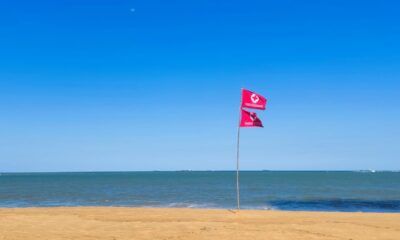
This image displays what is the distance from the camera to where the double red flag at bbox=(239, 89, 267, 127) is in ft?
71.1

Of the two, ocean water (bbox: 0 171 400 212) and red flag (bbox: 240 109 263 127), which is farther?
ocean water (bbox: 0 171 400 212)

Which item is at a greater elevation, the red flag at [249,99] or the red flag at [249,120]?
the red flag at [249,99]

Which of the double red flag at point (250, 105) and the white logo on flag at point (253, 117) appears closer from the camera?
the double red flag at point (250, 105)

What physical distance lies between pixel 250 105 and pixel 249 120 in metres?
0.78

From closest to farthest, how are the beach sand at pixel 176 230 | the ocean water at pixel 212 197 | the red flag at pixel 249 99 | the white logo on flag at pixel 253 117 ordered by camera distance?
the beach sand at pixel 176 230 → the red flag at pixel 249 99 → the white logo on flag at pixel 253 117 → the ocean water at pixel 212 197

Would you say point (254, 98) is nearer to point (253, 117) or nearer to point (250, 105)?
point (250, 105)

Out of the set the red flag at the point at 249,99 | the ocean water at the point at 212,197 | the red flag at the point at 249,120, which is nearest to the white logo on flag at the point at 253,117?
the red flag at the point at 249,120

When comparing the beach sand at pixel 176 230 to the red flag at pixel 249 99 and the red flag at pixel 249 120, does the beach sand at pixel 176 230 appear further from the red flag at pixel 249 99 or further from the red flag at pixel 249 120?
the red flag at pixel 249 99

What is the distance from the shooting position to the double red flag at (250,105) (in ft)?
71.1

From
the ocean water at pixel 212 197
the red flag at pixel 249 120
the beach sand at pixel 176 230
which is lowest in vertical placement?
the ocean water at pixel 212 197

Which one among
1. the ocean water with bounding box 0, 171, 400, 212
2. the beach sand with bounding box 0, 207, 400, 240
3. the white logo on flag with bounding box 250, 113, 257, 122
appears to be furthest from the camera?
the ocean water with bounding box 0, 171, 400, 212

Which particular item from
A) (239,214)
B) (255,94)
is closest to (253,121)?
(255,94)

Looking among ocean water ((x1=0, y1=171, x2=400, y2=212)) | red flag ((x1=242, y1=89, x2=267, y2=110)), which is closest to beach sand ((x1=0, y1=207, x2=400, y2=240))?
red flag ((x1=242, y1=89, x2=267, y2=110))

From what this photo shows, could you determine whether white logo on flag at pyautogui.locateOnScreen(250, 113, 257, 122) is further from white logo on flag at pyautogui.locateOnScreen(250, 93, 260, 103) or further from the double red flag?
white logo on flag at pyautogui.locateOnScreen(250, 93, 260, 103)
